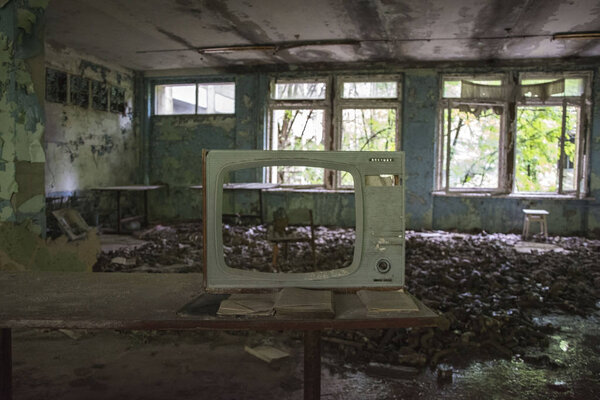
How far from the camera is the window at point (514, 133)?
7922 millimetres

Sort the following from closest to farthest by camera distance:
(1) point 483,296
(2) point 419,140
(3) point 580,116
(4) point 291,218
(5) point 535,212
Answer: (1) point 483,296, (4) point 291,218, (5) point 535,212, (3) point 580,116, (2) point 419,140

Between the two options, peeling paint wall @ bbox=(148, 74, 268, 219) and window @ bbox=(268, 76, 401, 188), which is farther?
peeling paint wall @ bbox=(148, 74, 268, 219)

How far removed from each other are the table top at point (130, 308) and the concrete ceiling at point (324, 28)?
173 inches

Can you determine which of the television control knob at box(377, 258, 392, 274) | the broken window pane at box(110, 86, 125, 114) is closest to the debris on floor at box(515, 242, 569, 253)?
the television control knob at box(377, 258, 392, 274)

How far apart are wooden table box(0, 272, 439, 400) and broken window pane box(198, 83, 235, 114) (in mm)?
7527

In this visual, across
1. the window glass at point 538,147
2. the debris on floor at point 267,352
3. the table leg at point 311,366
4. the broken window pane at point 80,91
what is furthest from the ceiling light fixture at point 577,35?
the broken window pane at point 80,91

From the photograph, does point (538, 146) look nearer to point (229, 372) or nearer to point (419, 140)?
point (419, 140)

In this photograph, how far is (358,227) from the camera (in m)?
1.49

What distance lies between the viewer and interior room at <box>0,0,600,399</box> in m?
2.27

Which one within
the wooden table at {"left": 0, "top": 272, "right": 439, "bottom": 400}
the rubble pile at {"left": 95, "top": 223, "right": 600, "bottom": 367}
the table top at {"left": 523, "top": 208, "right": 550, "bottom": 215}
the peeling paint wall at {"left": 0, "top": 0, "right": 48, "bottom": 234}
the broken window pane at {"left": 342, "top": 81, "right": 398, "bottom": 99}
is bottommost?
the rubble pile at {"left": 95, "top": 223, "right": 600, "bottom": 367}

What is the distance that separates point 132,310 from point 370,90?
7.78m

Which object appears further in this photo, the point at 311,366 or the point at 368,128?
the point at 368,128

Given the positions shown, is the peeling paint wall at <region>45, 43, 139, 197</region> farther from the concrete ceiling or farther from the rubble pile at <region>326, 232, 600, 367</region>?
the rubble pile at <region>326, 232, 600, 367</region>

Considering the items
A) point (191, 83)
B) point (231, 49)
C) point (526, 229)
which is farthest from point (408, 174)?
point (191, 83)
